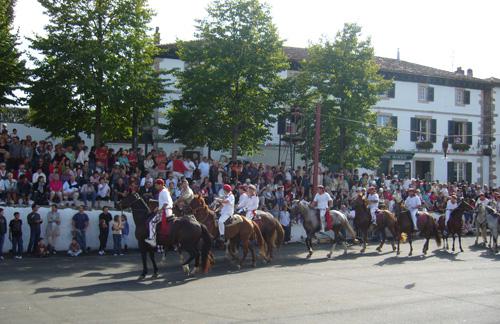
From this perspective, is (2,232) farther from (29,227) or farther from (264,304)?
(264,304)

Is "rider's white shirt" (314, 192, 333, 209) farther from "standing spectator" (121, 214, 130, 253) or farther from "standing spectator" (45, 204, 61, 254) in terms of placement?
"standing spectator" (45, 204, 61, 254)

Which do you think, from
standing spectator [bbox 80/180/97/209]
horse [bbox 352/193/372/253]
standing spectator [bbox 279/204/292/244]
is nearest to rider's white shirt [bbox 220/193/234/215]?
horse [bbox 352/193/372/253]

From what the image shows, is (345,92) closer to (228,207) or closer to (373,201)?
(373,201)

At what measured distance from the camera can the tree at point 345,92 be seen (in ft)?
114

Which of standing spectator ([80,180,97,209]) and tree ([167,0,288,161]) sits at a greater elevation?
tree ([167,0,288,161])

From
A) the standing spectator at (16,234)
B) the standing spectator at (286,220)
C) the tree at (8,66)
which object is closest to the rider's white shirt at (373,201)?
the standing spectator at (286,220)

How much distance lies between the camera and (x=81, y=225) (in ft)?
67.1

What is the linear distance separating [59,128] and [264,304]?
824 inches

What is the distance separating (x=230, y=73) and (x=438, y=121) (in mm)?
28524

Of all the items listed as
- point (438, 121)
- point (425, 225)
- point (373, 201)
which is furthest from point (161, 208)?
point (438, 121)

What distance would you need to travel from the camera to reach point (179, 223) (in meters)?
16.2

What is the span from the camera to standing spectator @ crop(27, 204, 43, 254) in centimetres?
1969

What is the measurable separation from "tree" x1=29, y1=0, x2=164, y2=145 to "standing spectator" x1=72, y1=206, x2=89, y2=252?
810 centimetres

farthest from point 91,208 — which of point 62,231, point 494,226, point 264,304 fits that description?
point 494,226
